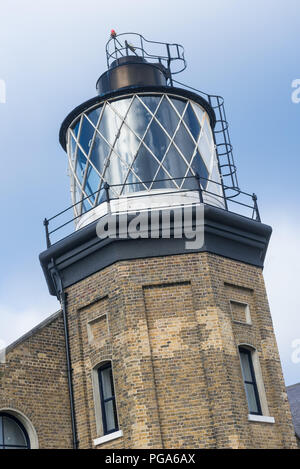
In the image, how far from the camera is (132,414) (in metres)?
16.4

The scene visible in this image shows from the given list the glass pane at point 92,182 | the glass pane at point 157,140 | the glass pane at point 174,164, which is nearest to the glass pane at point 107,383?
the glass pane at point 92,182

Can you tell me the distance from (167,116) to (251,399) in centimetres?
714

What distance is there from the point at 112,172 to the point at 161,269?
9.17ft

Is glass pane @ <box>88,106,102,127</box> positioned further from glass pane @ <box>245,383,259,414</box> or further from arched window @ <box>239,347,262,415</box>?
glass pane @ <box>245,383,259,414</box>

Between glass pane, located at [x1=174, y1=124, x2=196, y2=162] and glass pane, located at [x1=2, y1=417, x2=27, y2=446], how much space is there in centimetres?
741

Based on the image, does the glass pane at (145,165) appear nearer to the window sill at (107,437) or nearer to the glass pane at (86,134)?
the glass pane at (86,134)

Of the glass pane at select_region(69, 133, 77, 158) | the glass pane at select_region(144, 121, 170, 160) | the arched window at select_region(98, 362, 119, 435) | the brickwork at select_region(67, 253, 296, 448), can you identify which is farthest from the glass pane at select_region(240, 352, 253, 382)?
the glass pane at select_region(69, 133, 77, 158)

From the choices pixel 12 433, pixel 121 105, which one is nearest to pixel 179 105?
pixel 121 105

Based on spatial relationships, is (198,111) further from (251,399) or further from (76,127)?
(251,399)

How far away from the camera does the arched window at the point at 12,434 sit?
17.3m

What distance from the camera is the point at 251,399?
58.1 ft

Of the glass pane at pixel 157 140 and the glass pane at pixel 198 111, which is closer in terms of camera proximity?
the glass pane at pixel 157 140
